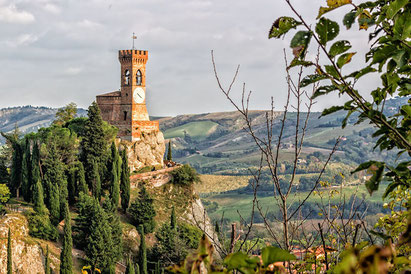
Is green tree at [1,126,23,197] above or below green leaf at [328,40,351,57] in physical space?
below

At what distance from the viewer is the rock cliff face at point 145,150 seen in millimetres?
48344

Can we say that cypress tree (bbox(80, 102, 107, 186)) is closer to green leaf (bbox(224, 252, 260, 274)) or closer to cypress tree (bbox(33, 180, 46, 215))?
cypress tree (bbox(33, 180, 46, 215))

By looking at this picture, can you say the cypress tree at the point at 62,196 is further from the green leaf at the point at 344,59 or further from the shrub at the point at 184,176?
the green leaf at the point at 344,59

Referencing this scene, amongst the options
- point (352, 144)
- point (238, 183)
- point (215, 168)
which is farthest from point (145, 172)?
point (352, 144)

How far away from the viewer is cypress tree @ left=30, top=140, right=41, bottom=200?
120ft

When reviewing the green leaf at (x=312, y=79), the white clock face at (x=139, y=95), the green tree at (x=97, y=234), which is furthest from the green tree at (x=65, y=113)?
the green leaf at (x=312, y=79)

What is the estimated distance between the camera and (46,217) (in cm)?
3353

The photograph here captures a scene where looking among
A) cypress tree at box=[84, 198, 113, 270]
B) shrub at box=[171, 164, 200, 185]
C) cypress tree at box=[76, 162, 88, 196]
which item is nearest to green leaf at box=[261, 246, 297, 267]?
cypress tree at box=[84, 198, 113, 270]

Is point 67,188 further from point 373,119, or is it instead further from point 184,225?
point 373,119

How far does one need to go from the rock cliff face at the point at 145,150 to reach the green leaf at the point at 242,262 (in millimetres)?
46149

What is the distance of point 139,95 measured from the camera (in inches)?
1999

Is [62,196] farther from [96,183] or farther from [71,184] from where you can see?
[96,183]

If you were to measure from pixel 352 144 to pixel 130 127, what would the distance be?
144 metres

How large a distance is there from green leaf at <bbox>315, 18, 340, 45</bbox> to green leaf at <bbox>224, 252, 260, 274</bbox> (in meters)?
1.23
